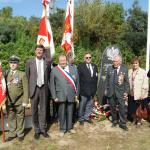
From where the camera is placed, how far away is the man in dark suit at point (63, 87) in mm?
6555

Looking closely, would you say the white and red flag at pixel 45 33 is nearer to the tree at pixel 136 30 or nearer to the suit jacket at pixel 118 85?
the suit jacket at pixel 118 85

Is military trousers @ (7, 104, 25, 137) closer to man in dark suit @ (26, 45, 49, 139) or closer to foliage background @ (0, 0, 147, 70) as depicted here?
man in dark suit @ (26, 45, 49, 139)

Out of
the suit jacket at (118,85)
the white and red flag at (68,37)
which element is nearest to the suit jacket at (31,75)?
the suit jacket at (118,85)

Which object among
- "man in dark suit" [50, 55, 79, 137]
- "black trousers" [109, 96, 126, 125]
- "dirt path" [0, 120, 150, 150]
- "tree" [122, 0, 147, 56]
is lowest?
"dirt path" [0, 120, 150, 150]

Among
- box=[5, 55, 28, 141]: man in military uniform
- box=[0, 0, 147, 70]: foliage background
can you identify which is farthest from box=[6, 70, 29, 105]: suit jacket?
box=[0, 0, 147, 70]: foliage background

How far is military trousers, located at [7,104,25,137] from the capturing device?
632cm

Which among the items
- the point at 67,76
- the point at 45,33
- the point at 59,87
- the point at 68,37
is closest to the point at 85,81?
the point at 67,76

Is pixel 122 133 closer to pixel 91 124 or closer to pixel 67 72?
pixel 91 124

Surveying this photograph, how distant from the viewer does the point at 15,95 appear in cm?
622

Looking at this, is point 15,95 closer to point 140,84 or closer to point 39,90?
point 39,90

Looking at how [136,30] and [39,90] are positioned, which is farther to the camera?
[136,30]

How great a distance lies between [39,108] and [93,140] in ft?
4.23

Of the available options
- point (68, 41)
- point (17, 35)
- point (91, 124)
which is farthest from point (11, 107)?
point (17, 35)

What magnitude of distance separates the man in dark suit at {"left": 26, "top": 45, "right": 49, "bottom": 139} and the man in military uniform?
0.16m
